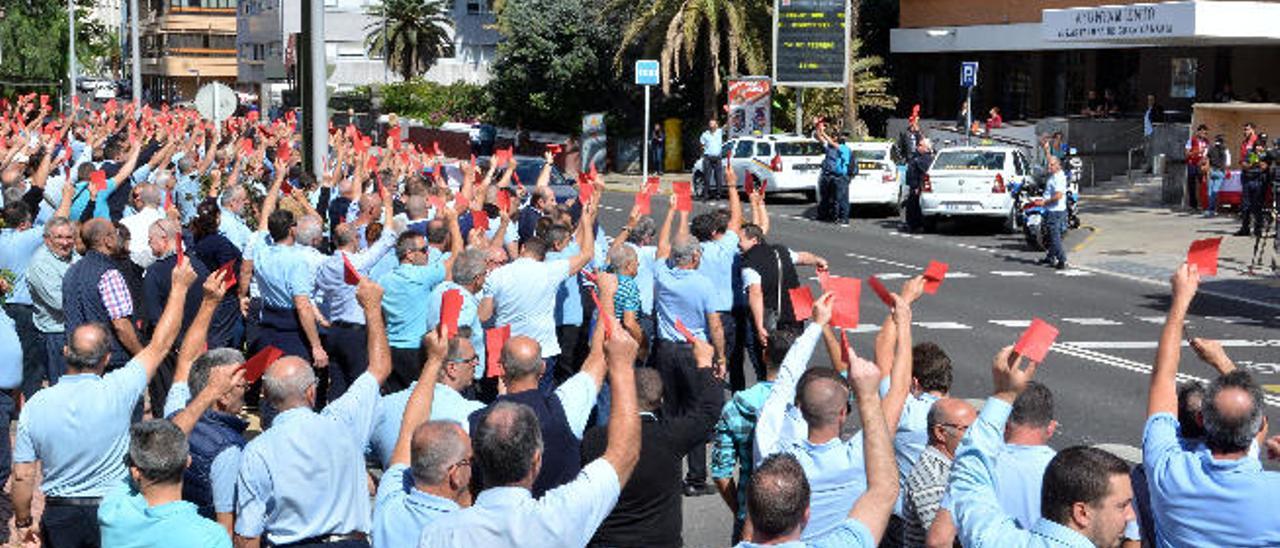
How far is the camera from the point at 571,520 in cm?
523

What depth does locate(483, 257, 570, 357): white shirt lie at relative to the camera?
10609 mm

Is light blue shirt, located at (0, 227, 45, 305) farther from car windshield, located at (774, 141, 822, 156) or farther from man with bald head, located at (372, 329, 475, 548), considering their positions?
car windshield, located at (774, 141, 822, 156)

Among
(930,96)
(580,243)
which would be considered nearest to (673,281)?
(580,243)

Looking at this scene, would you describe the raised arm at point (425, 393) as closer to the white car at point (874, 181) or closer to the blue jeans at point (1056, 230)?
the blue jeans at point (1056, 230)

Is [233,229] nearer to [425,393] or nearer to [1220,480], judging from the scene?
[425,393]

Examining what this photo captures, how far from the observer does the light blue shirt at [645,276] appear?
12.3 m

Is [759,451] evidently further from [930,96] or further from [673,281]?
[930,96]

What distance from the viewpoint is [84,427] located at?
→ 7.27 m

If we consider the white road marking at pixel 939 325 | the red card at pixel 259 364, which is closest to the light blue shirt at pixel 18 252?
the red card at pixel 259 364

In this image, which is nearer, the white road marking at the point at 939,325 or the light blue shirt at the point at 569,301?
the light blue shirt at the point at 569,301

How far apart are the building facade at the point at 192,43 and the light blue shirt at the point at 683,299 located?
10075 centimetres

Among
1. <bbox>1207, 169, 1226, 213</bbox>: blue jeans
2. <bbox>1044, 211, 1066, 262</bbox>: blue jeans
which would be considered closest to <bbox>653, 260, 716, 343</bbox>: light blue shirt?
<bbox>1044, 211, 1066, 262</bbox>: blue jeans

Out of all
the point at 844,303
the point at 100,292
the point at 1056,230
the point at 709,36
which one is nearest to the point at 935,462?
the point at 844,303

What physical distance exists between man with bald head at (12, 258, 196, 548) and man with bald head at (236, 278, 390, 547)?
907 mm
